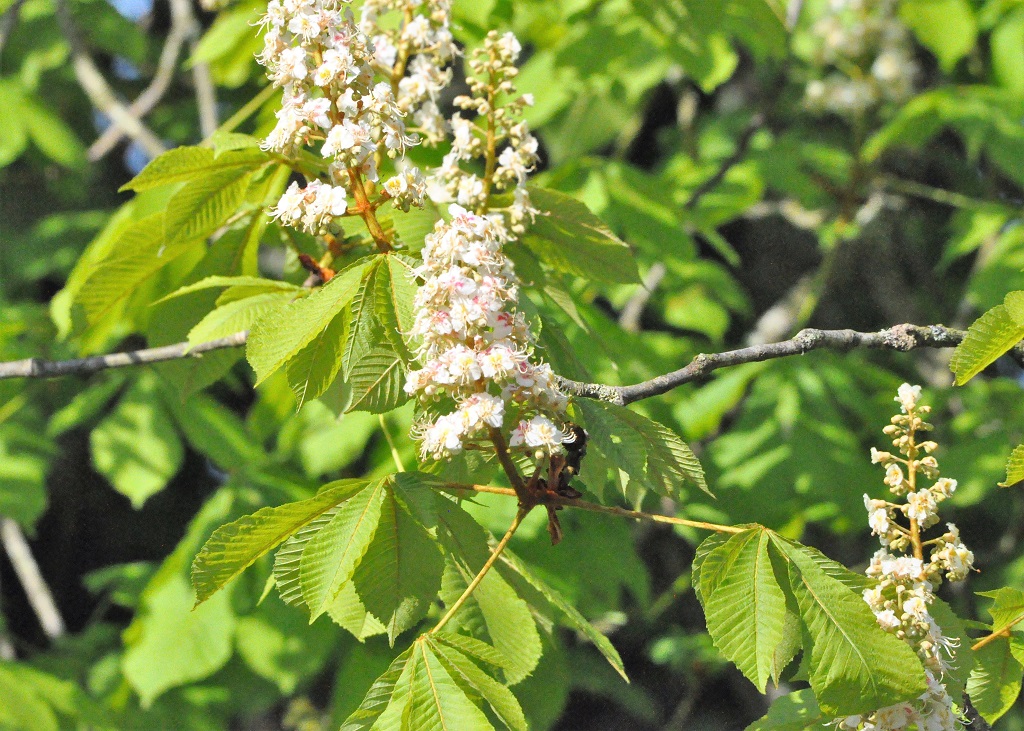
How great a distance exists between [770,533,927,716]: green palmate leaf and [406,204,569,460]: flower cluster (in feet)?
1.09

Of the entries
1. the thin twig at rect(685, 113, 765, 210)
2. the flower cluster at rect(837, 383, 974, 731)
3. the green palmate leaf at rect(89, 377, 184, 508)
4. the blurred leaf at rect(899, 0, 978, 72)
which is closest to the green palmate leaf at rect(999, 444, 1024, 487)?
the flower cluster at rect(837, 383, 974, 731)

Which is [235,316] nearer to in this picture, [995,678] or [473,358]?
[473,358]

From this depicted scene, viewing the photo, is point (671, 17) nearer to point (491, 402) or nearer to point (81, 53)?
point (491, 402)

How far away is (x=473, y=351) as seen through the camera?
3.76 feet

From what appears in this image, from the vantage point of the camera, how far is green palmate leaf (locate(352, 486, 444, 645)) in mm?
1172

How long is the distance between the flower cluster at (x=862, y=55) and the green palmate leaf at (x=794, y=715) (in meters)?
3.05

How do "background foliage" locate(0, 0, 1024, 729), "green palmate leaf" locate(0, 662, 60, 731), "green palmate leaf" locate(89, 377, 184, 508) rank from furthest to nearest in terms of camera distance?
"green palmate leaf" locate(89, 377, 184, 508)
"green palmate leaf" locate(0, 662, 60, 731)
"background foliage" locate(0, 0, 1024, 729)

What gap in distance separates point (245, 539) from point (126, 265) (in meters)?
0.75

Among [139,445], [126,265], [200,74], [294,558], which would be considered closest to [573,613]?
[294,558]

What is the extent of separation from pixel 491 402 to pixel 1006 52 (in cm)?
270

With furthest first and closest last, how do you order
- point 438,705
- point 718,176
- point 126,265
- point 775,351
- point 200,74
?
1. point 200,74
2. point 718,176
3. point 126,265
4. point 775,351
5. point 438,705

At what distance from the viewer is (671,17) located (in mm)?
2391

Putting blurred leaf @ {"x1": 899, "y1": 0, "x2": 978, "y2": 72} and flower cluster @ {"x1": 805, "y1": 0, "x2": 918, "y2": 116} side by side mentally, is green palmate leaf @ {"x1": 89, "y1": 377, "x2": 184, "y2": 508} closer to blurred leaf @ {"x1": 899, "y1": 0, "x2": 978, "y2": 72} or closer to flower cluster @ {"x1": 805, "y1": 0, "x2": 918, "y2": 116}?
blurred leaf @ {"x1": 899, "y1": 0, "x2": 978, "y2": 72}

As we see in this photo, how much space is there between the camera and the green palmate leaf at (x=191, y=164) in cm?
151
